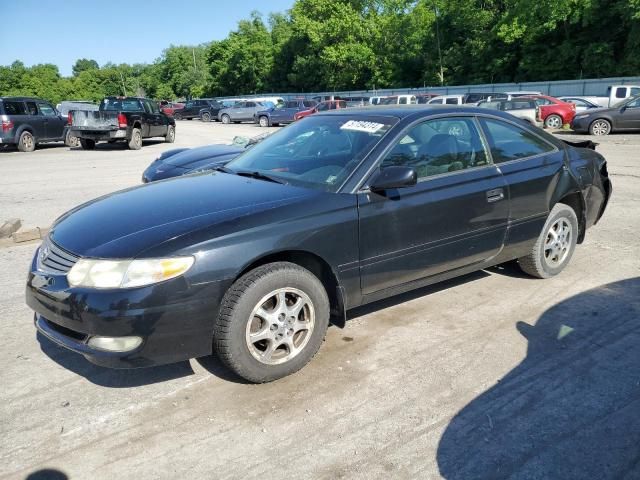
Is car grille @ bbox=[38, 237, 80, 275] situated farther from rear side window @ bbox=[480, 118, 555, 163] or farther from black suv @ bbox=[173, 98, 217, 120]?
black suv @ bbox=[173, 98, 217, 120]

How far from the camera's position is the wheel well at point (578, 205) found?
193 inches

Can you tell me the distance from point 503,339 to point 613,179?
7.65 m

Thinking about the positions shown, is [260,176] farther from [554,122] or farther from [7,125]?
[554,122]

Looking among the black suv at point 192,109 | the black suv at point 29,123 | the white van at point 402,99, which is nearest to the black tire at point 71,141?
the black suv at point 29,123

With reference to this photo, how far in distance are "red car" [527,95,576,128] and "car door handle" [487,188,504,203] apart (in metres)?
20.1

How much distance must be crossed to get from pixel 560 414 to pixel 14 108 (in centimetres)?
1927

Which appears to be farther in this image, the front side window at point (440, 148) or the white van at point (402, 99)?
the white van at point (402, 99)

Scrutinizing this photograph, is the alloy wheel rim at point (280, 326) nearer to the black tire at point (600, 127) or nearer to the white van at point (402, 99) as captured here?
the black tire at point (600, 127)

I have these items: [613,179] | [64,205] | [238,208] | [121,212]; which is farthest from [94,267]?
[613,179]

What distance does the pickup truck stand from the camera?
1747 cm

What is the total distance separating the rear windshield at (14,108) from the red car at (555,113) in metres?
19.5

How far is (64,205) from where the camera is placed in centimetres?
881

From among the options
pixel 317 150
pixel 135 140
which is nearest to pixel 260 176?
pixel 317 150

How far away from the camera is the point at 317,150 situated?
13.2 feet
